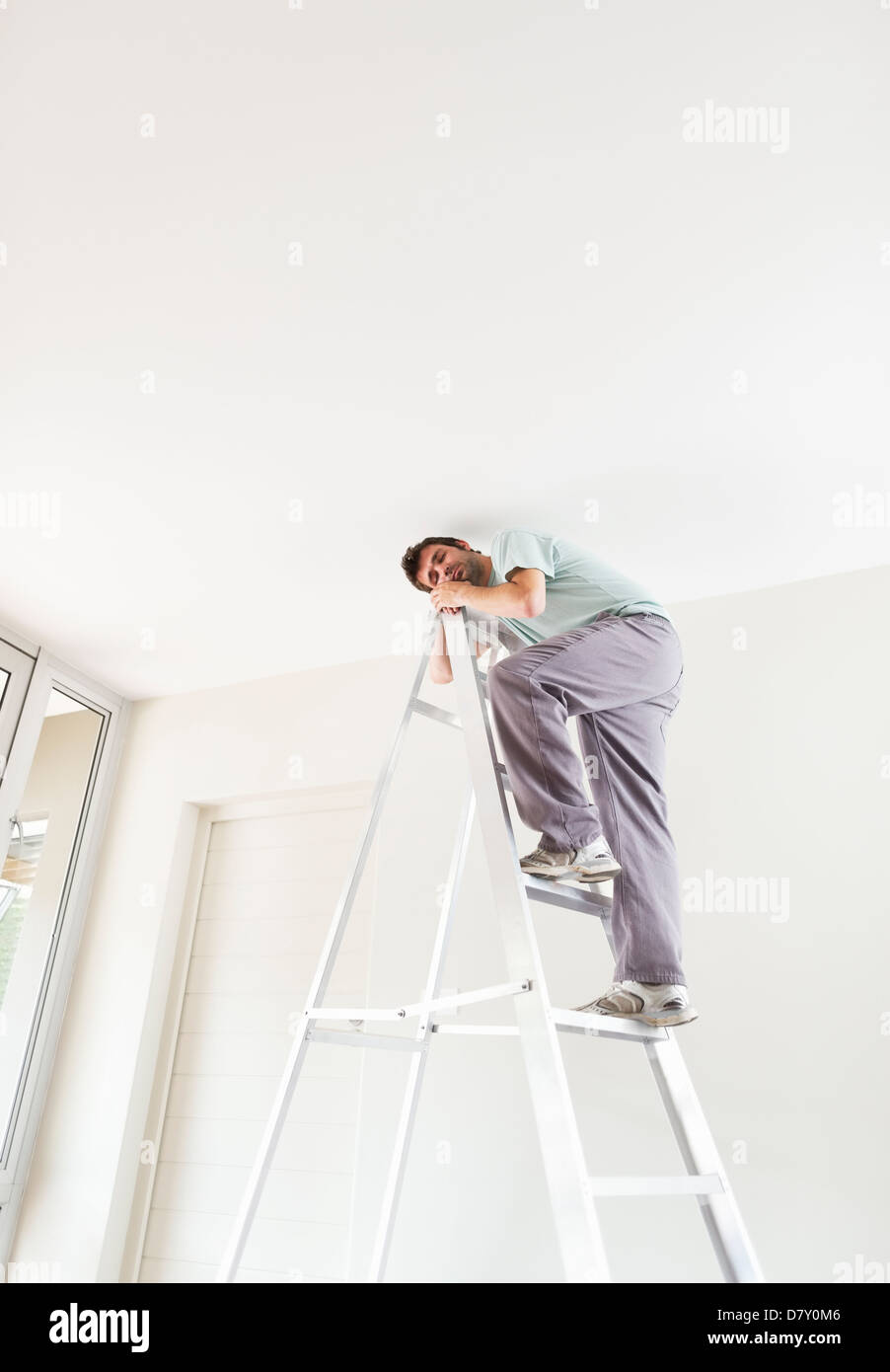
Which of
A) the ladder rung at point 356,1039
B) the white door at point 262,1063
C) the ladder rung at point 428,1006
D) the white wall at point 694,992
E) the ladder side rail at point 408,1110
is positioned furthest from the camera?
the white door at point 262,1063

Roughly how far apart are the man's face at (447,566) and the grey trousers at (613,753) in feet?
1.55

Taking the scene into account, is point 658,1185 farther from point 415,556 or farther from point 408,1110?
point 415,556

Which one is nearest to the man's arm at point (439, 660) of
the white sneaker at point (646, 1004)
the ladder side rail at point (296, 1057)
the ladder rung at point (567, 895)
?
the ladder side rail at point (296, 1057)

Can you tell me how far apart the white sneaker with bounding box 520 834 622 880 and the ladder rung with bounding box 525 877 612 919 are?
2cm

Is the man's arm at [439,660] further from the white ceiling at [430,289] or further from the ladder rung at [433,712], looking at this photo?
the white ceiling at [430,289]

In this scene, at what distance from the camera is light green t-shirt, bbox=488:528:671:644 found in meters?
2.04

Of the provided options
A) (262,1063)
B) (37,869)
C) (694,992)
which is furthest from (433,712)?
(37,869)

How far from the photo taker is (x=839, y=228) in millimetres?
1798

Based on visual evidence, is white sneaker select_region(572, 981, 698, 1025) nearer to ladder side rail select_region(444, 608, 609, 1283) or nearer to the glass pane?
ladder side rail select_region(444, 608, 609, 1283)

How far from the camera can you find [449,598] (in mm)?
2107

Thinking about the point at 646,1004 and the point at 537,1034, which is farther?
the point at 646,1004

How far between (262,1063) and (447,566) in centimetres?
→ 185

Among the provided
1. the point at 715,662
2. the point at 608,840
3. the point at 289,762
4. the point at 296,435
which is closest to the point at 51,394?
the point at 296,435

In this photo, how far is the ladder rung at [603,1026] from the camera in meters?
1.38
